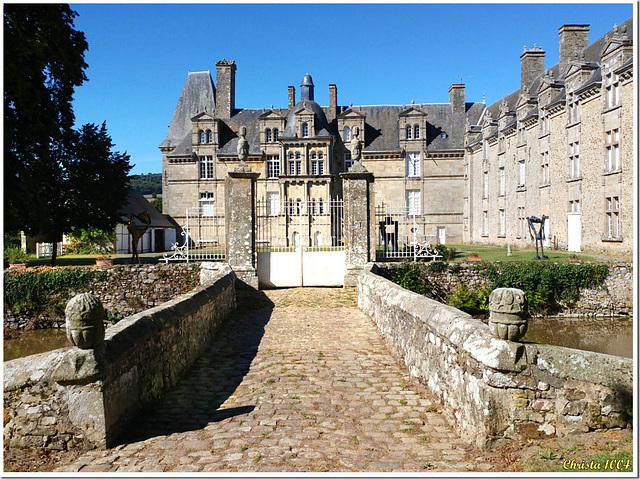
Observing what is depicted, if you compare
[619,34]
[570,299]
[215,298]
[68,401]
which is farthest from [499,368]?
[619,34]

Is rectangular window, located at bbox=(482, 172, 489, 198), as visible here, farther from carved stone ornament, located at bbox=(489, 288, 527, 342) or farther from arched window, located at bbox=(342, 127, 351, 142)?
carved stone ornament, located at bbox=(489, 288, 527, 342)

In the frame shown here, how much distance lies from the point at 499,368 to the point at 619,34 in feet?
76.9

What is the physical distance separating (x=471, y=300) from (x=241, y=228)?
6299 mm

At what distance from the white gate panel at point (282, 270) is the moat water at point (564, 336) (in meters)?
5.18

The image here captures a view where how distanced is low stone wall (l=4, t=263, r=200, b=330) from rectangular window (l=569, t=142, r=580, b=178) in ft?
66.8

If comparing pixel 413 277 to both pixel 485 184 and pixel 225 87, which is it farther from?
pixel 225 87

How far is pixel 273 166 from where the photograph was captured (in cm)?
3772

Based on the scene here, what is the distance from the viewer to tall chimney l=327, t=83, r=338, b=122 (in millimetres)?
39125

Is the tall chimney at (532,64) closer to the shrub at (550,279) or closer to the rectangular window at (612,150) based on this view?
the rectangular window at (612,150)

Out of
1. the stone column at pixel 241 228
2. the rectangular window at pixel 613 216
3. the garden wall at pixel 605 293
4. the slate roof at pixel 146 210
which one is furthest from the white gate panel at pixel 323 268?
the slate roof at pixel 146 210

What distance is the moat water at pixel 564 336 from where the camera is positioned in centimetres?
1165

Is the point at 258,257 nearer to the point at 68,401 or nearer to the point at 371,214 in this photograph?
the point at 371,214

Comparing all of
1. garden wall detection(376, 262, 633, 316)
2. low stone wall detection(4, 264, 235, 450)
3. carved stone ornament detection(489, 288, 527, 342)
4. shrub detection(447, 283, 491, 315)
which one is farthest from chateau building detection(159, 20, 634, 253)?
low stone wall detection(4, 264, 235, 450)

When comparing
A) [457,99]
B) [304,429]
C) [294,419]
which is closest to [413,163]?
[457,99]
